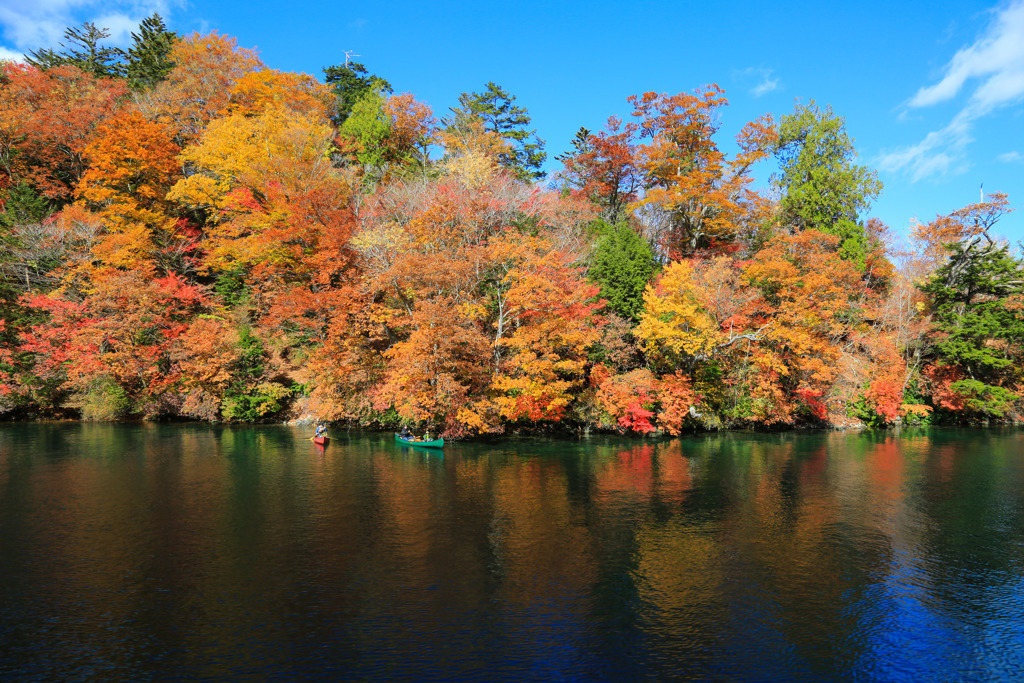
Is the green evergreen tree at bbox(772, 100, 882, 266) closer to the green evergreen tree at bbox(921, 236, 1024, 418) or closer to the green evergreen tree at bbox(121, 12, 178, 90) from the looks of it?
the green evergreen tree at bbox(921, 236, 1024, 418)

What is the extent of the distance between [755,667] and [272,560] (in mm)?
11454

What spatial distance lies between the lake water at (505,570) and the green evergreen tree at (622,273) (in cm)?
1151

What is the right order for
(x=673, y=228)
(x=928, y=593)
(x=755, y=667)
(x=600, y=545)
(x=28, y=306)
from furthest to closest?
(x=673, y=228)
(x=28, y=306)
(x=600, y=545)
(x=928, y=593)
(x=755, y=667)

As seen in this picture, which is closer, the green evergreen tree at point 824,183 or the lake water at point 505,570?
the lake water at point 505,570

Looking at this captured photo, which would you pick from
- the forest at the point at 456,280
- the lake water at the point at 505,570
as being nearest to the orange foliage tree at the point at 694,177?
the forest at the point at 456,280

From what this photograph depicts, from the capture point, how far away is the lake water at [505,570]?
10.5m

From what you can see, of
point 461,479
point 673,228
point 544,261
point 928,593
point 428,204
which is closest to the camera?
point 928,593

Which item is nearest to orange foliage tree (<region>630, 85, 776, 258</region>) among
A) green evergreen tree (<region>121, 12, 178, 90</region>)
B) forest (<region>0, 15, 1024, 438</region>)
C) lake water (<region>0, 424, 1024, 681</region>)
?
forest (<region>0, 15, 1024, 438</region>)

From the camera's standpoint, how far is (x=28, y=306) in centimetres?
3781

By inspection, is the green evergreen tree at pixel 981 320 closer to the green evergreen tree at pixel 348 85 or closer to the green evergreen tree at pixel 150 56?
the green evergreen tree at pixel 348 85

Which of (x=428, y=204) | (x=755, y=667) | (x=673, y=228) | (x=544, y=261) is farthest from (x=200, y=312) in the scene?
(x=755, y=667)

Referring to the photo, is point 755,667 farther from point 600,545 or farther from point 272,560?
point 272,560

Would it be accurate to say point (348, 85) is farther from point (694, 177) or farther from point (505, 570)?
point (505, 570)

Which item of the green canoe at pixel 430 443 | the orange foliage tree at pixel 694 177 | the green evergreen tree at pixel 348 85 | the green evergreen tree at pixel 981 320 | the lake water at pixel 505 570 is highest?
the green evergreen tree at pixel 348 85
